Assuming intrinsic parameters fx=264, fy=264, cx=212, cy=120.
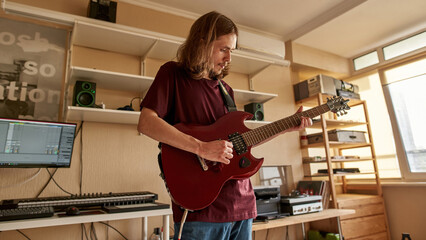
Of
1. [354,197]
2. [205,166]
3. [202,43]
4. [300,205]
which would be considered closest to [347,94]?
[354,197]

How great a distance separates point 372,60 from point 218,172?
3.47 meters

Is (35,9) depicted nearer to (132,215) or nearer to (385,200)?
(132,215)

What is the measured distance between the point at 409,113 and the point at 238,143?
3045 millimetres

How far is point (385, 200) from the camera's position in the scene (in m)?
3.14

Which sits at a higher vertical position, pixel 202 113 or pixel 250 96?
pixel 250 96

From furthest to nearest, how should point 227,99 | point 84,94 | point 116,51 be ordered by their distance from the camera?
point 116,51
point 84,94
point 227,99

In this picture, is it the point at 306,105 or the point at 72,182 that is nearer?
the point at 72,182

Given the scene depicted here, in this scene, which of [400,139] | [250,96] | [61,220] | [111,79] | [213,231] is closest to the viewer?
[213,231]

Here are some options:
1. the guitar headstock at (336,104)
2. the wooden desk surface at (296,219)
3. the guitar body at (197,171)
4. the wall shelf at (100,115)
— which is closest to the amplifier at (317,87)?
the wooden desk surface at (296,219)

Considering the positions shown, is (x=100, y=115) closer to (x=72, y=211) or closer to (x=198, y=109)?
(x=72, y=211)

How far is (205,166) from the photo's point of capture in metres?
0.91

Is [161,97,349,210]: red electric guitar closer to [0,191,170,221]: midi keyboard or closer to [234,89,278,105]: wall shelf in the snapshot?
[0,191,170,221]: midi keyboard

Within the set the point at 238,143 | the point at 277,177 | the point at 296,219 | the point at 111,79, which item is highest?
the point at 111,79

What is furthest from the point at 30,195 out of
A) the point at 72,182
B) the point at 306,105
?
the point at 306,105
